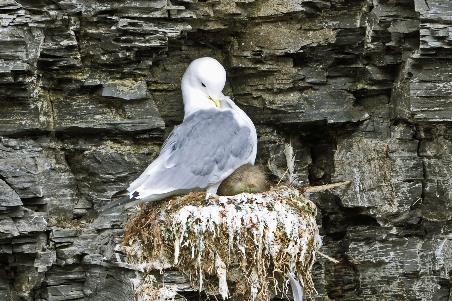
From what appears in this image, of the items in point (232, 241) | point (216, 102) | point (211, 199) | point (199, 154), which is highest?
point (216, 102)

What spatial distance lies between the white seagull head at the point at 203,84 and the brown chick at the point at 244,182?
0.40 meters

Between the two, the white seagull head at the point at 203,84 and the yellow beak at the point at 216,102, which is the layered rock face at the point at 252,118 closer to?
the white seagull head at the point at 203,84

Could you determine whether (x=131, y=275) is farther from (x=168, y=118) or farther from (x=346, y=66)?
(x=346, y=66)

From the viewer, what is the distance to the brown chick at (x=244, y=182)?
5.79m

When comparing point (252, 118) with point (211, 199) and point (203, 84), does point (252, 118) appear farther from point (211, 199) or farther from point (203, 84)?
point (211, 199)

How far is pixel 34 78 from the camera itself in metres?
5.99

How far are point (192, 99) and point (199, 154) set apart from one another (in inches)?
18.8

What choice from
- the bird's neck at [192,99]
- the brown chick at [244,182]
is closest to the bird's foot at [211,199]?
the brown chick at [244,182]

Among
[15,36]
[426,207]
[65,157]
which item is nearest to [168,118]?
[65,157]

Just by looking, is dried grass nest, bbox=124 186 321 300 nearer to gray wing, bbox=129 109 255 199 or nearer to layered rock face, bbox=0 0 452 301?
A: gray wing, bbox=129 109 255 199

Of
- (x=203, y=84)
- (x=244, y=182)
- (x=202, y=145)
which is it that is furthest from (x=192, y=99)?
(x=244, y=182)

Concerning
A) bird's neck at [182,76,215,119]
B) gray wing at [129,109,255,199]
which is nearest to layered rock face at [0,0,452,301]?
bird's neck at [182,76,215,119]

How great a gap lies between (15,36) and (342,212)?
198 cm

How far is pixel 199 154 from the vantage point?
577cm
